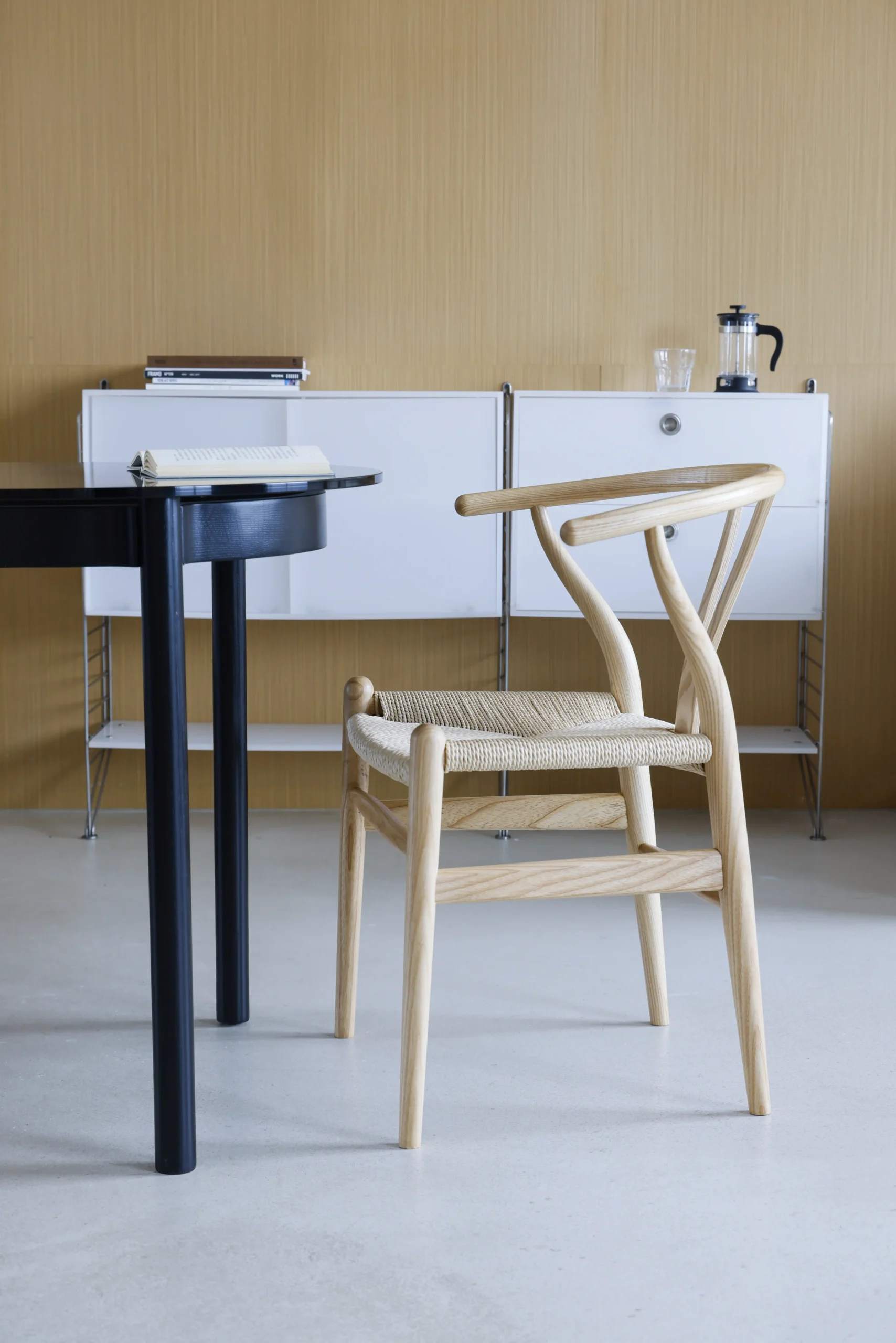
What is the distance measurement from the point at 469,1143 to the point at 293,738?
163 centimetres

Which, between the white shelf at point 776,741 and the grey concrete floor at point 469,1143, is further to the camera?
the white shelf at point 776,741

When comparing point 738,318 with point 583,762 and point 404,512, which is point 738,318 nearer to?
point 404,512

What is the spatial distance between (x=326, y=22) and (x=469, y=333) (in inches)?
32.5

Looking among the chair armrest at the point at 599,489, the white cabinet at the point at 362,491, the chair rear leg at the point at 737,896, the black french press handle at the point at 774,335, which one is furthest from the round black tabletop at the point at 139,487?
the black french press handle at the point at 774,335

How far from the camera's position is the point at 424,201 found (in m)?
3.23

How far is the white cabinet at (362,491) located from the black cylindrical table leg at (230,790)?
1.08 m

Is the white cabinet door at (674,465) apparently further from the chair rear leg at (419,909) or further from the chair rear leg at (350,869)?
the chair rear leg at (419,909)

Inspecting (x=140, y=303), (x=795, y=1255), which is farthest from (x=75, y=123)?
(x=795, y=1255)

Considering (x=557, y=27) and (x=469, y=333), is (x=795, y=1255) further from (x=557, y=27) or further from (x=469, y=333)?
(x=557, y=27)

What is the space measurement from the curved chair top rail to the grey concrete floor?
0.75 meters

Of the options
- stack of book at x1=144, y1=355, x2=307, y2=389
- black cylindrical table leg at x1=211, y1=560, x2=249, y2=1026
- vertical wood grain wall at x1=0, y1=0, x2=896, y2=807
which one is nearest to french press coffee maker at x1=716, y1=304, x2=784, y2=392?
vertical wood grain wall at x1=0, y1=0, x2=896, y2=807

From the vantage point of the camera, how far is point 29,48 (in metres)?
3.17

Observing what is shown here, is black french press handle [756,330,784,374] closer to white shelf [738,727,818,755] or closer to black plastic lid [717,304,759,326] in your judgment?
black plastic lid [717,304,759,326]

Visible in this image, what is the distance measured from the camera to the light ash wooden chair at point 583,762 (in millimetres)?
1528
